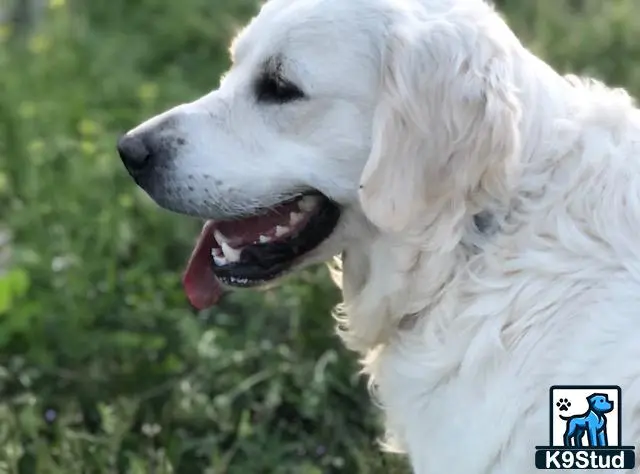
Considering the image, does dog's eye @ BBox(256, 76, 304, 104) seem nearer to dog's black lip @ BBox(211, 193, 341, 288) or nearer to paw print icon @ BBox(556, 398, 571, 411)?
dog's black lip @ BBox(211, 193, 341, 288)

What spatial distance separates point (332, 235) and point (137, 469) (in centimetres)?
92

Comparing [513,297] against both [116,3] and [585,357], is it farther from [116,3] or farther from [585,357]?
[116,3]


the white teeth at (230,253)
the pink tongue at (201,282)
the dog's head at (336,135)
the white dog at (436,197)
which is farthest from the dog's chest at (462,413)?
the pink tongue at (201,282)

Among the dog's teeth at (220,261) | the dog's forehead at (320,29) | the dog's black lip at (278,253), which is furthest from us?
the dog's teeth at (220,261)

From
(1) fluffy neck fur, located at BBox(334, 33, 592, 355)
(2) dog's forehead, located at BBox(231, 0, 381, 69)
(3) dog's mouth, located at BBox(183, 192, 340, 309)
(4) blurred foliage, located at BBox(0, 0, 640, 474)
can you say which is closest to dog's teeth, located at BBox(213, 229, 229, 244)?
(3) dog's mouth, located at BBox(183, 192, 340, 309)

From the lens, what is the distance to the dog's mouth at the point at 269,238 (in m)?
2.53

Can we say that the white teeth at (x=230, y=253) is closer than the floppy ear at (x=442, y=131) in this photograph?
No

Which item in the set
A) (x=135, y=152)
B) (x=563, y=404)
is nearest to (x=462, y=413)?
(x=563, y=404)

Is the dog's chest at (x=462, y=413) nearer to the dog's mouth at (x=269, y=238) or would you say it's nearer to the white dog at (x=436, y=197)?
the white dog at (x=436, y=197)

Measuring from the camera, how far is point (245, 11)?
634cm

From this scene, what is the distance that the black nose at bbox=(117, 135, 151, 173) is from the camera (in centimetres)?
259

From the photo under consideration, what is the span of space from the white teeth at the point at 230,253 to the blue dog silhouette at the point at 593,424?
0.87m

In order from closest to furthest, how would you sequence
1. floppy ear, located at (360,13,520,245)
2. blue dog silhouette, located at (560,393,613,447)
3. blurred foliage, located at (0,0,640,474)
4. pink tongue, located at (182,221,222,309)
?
blue dog silhouette, located at (560,393,613,447) < floppy ear, located at (360,13,520,245) < pink tongue, located at (182,221,222,309) < blurred foliage, located at (0,0,640,474)

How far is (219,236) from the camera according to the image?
2.70 metres
